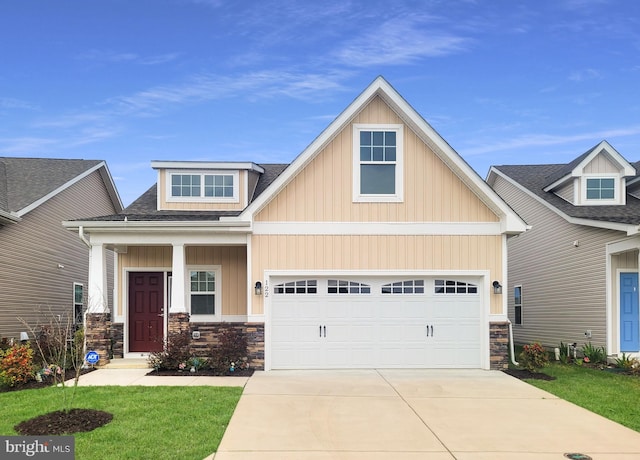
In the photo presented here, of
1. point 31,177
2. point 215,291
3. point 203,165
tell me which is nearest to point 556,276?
point 215,291

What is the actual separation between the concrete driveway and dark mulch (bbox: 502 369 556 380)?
0.93m

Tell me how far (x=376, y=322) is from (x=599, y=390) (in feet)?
16.2

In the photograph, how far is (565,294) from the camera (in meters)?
17.4

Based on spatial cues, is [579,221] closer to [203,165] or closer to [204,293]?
[204,293]

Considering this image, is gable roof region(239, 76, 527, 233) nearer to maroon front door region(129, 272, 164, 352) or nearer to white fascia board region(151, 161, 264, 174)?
white fascia board region(151, 161, 264, 174)

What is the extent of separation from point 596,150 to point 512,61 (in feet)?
13.5

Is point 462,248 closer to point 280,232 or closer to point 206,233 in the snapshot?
point 280,232

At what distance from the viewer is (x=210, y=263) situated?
14.8 metres

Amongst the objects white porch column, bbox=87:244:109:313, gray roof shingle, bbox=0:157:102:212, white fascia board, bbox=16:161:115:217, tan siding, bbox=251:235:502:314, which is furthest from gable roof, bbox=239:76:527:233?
gray roof shingle, bbox=0:157:102:212

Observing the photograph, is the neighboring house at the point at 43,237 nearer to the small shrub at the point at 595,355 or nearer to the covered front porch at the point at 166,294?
the covered front porch at the point at 166,294

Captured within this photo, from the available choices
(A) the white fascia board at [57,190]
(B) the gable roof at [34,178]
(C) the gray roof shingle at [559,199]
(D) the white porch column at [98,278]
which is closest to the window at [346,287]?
(D) the white porch column at [98,278]

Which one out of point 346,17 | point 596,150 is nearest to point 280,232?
point 346,17

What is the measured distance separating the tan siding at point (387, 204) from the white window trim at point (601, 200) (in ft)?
19.2

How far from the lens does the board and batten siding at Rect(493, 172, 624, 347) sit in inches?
614
